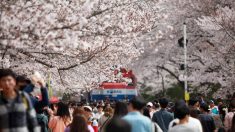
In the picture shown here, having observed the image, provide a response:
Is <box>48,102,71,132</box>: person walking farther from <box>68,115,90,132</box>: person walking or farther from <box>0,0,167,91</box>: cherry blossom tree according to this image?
<box>68,115,90,132</box>: person walking

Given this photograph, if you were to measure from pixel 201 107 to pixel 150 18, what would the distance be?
20.1 ft

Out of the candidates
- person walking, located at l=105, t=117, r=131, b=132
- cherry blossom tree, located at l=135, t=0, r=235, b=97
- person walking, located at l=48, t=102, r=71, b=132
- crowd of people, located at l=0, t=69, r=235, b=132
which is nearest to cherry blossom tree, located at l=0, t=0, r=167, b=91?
person walking, located at l=48, t=102, r=71, b=132

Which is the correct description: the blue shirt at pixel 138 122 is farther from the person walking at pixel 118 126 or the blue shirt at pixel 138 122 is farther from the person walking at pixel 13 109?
the person walking at pixel 118 126

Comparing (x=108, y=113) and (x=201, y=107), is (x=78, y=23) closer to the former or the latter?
(x=201, y=107)

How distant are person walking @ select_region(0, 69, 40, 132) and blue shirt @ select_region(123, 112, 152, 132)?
5.12 ft

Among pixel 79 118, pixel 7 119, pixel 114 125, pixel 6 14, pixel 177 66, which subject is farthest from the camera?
pixel 177 66

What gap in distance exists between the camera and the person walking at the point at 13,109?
7500mm

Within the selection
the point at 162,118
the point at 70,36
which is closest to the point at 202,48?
the point at 162,118

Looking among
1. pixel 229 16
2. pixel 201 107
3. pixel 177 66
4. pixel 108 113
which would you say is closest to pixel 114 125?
pixel 201 107

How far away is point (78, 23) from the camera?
11.7m

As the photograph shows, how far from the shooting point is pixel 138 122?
8883 millimetres

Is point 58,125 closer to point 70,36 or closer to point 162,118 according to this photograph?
point 70,36

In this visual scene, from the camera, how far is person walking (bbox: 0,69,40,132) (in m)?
7.50

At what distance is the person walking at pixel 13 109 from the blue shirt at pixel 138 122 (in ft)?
5.12
